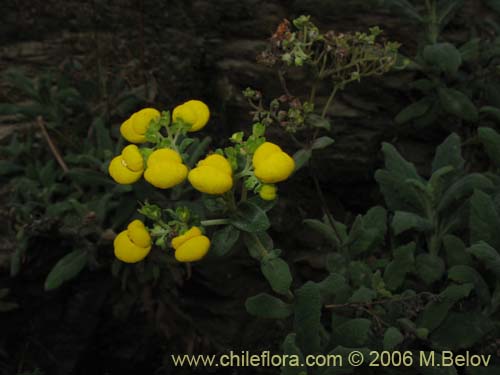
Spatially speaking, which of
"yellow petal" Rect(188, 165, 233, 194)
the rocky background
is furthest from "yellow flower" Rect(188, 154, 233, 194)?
the rocky background

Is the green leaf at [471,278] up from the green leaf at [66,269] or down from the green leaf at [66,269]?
up

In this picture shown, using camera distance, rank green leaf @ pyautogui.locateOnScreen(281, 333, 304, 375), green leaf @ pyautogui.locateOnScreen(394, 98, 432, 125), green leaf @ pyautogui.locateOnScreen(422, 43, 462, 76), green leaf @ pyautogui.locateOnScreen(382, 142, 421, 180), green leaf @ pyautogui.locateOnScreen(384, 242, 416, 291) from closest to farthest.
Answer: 1. green leaf @ pyautogui.locateOnScreen(281, 333, 304, 375)
2. green leaf @ pyautogui.locateOnScreen(384, 242, 416, 291)
3. green leaf @ pyautogui.locateOnScreen(382, 142, 421, 180)
4. green leaf @ pyautogui.locateOnScreen(422, 43, 462, 76)
5. green leaf @ pyautogui.locateOnScreen(394, 98, 432, 125)

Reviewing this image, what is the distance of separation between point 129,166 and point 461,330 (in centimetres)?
143

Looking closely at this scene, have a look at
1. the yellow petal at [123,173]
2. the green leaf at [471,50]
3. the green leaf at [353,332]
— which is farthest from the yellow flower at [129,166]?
the green leaf at [471,50]

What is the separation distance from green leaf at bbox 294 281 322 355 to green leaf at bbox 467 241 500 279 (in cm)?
58

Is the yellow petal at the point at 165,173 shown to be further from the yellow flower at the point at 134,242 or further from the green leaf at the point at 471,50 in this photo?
the green leaf at the point at 471,50

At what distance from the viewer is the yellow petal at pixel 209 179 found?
5.56 ft

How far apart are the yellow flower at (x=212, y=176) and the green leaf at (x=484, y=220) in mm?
1176

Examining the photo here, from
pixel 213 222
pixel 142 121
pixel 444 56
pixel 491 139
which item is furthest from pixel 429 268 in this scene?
pixel 142 121

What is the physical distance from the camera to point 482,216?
2.49 m

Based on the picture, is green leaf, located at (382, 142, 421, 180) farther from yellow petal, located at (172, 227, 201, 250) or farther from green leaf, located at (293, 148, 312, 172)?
yellow petal, located at (172, 227, 201, 250)

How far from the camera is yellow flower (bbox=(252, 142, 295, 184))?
1735 mm

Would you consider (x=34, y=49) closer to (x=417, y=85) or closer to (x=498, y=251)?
(x=417, y=85)

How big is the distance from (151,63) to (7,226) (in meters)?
1.21
